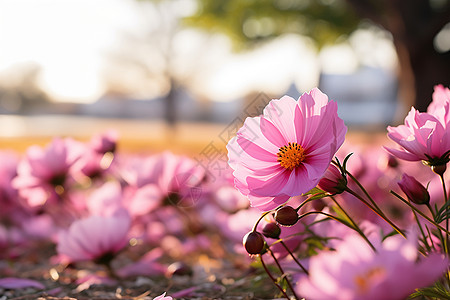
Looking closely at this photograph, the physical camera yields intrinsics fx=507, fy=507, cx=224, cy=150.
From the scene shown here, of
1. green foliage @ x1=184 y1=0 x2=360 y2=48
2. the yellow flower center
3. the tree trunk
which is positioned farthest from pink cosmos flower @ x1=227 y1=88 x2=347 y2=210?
green foliage @ x1=184 y1=0 x2=360 y2=48

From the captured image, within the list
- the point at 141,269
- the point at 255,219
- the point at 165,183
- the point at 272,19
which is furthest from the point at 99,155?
the point at 272,19

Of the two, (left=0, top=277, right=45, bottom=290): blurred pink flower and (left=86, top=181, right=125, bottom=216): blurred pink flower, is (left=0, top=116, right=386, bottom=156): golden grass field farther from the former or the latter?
(left=0, top=277, right=45, bottom=290): blurred pink flower

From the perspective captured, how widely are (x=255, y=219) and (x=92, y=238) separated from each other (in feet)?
1.38

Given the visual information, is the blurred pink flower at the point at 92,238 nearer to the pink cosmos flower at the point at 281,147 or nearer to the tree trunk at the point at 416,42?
the pink cosmos flower at the point at 281,147

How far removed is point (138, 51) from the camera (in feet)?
80.1

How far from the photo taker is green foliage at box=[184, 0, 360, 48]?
11.9 m

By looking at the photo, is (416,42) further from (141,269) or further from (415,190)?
(415,190)

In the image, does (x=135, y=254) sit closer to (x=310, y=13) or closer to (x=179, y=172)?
(x=179, y=172)

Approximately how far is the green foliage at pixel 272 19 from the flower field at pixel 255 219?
33.1ft

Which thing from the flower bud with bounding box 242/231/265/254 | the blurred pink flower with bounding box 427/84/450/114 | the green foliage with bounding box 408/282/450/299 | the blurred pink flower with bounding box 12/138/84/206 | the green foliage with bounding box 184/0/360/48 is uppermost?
the green foliage with bounding box 184/0/360/48

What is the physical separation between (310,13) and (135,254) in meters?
10.8

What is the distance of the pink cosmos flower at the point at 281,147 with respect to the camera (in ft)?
2.67

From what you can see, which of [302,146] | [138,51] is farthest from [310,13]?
[138,51]

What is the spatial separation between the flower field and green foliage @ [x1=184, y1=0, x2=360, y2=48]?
33.1 feet
